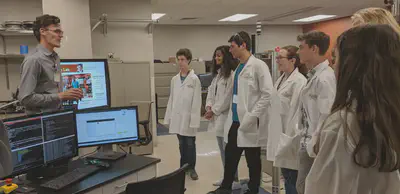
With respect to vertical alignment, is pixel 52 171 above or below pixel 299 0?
below

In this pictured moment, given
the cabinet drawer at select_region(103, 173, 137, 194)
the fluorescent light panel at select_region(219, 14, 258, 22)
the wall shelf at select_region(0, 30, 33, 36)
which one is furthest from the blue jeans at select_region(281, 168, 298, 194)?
the fluorescent light panel at select_region(219, 14, 258, 22)

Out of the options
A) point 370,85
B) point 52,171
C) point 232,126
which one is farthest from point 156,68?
point 370,85

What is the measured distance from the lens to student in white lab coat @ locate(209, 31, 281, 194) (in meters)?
2.75

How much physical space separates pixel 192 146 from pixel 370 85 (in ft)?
9.25

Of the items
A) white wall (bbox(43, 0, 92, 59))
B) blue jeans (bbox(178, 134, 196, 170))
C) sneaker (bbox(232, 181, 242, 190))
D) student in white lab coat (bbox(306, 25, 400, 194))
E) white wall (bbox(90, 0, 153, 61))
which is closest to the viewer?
student in white lab coat (bbox(306, 25, 400, 194))

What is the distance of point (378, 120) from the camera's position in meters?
0.92

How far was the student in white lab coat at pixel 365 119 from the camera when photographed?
36.8 inches

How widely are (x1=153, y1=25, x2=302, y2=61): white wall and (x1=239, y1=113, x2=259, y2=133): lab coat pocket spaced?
23.5ft

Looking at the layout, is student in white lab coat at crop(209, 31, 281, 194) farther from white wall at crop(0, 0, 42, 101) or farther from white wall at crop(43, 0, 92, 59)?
white wall at crop(0, 0, 42, 101)

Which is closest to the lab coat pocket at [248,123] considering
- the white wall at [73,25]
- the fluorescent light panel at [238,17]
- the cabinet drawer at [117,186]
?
the cabinet drawer at [117,186]

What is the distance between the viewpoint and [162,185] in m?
1.50

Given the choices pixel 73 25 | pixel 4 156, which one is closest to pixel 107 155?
pixel 4 156

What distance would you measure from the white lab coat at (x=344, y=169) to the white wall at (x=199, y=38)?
884cm

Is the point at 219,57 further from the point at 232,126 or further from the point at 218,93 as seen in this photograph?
the point at 232,126
